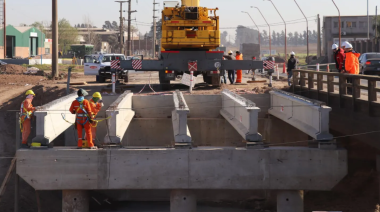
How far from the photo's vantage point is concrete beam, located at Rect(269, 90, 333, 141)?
13141 mm

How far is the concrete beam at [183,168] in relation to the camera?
12906 millimetres

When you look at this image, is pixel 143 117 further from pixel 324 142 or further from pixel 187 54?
pixel 324 142

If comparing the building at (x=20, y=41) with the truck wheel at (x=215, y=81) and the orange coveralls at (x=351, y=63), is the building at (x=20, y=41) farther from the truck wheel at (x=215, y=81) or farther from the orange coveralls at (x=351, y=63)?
the orange coveralls at (x=351, y=63)

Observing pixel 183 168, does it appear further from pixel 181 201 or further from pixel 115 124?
pixel 115 124

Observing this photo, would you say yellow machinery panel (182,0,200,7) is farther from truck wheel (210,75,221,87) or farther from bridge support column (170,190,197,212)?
bridge support column (170,190,197,212)

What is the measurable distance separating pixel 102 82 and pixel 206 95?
39.5 feet

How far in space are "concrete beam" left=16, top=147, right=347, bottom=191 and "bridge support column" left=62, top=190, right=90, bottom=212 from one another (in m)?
0.46

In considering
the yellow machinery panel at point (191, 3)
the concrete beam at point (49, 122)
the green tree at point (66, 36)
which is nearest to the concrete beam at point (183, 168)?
the concrete beam at point (49, 122)

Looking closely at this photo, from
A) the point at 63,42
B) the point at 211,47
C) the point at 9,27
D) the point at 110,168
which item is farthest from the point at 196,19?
the point at 63,42

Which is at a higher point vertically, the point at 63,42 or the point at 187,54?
the point at 63,42

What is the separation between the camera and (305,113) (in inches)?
575

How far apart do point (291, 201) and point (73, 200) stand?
4.94 m

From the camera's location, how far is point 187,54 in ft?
78.5

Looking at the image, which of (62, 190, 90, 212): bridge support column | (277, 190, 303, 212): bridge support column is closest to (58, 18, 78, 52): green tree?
(62, 190, 90, 212): bridge support column
